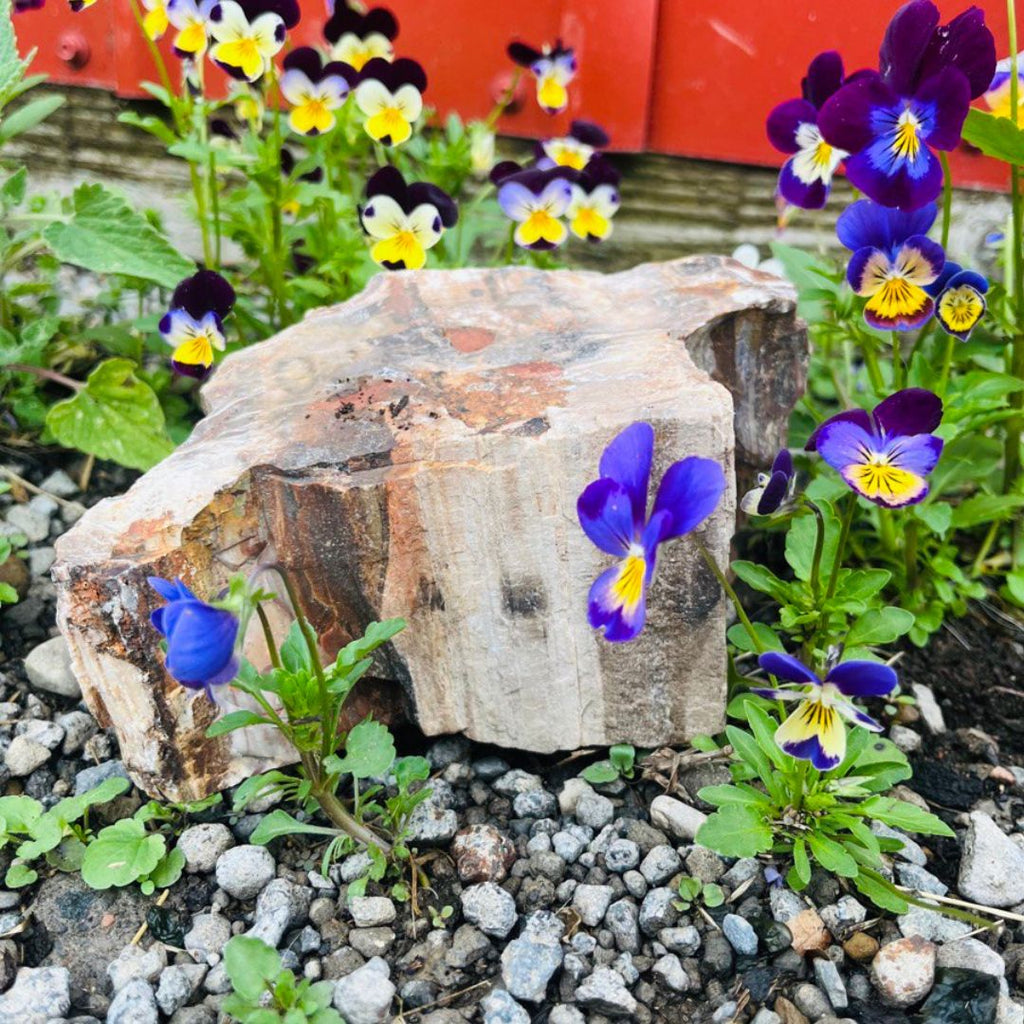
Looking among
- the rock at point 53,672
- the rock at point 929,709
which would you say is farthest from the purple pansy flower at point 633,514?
the rock at point 53,672

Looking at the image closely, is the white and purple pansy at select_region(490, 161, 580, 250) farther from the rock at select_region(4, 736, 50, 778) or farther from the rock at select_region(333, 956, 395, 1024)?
the rock at select_region(333, 956, 395, 1024)

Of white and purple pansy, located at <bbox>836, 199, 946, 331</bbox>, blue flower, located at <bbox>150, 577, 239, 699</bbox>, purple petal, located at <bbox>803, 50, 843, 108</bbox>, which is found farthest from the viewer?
purple petal, located at <bbox>803, 50, 843, 108</bbox>

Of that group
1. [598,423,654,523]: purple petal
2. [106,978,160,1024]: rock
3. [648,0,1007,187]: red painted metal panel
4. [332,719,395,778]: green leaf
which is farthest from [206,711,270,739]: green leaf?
[648,0,1007,187]: red painted metal panel

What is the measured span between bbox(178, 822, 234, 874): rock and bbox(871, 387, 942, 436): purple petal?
1.23 m

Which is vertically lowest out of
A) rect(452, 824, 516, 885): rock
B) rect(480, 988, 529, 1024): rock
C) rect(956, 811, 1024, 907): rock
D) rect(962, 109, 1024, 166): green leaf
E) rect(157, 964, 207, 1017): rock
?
rect(157, 964, 207, 1017): rock

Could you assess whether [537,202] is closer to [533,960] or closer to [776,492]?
[776,492]

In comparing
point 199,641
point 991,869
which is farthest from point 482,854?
point 991,869

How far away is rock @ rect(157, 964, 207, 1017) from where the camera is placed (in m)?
1.65

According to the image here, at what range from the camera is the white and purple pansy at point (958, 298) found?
6.77 feet

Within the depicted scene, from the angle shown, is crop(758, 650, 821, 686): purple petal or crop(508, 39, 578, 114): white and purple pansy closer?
crop(758, 650, 821, 686): purple petal

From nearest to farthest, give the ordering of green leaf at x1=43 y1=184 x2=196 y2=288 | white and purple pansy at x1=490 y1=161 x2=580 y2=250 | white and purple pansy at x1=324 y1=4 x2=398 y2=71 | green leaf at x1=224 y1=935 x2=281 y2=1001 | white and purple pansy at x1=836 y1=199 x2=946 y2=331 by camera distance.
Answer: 1. green leaf at x1=224 y1=935 x2=281 y2=1001
2. white and purple pansy at x1=836 y1=199 x2=946 y2=331
3. green leaf at x1=43 y1=184 x2=196 y2=288
4. white and purple pansy at x1=490 y1=161 x2=580 y2=250
5. white and purple pansy at x1=324 y1=4 x2=398 y2=71

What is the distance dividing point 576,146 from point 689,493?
189 centimetres

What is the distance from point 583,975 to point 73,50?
10.5 ft

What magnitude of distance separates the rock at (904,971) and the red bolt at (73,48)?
11.1 ft
